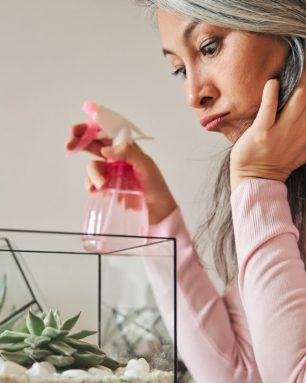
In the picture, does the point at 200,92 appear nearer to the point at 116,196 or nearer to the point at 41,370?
the point at 116,196

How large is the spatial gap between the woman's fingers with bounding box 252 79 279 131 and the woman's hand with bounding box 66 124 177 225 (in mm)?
319

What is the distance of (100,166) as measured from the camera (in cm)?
102

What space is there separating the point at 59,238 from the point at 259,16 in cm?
31

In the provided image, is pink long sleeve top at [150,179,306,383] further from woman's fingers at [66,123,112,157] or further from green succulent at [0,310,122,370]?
woman's fingers at [66,123,112,157]

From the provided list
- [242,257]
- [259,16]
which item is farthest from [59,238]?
[259,16]

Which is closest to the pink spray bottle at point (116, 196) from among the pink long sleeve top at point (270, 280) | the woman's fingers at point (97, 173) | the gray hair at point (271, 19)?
the woman's fingers at point (97, 173)

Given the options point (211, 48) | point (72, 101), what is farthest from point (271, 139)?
point (72, 101)

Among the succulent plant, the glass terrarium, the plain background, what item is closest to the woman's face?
the glass terrarium

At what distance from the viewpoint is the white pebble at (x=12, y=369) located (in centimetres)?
53

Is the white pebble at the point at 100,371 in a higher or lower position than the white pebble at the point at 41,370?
lower

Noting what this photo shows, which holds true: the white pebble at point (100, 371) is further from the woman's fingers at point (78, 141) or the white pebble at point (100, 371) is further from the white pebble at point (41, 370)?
the woman's fingers at point (78, 141)

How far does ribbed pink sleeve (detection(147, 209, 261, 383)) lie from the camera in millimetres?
1033

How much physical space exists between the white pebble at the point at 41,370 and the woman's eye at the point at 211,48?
39 centimetres

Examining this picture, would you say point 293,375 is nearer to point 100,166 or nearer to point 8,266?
point 8,266
